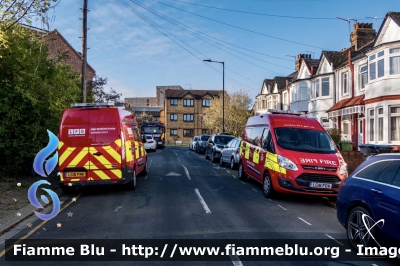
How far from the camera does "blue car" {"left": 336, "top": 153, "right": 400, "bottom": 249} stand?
479 cm

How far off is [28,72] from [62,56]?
231 centimetres

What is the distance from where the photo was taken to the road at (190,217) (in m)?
6.23

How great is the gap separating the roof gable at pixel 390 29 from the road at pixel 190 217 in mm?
13025

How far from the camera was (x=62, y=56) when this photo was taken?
569 inches

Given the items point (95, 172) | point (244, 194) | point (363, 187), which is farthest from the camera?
point (244, 194)

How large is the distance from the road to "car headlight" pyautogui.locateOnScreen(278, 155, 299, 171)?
976mm

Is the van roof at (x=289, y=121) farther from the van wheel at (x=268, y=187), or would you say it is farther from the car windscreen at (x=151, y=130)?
the car windscreen at (x=151, y=130)

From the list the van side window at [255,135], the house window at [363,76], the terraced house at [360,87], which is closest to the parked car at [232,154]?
the terraced house at [360,87]

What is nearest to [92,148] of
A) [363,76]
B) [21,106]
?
[21,106]

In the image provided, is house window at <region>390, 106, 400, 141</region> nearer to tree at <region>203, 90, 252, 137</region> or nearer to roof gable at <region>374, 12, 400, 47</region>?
roof gable at <region>374, 12, 400, 47</region>

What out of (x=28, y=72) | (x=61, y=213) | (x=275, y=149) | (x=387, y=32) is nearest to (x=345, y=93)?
(x=387, y=32)

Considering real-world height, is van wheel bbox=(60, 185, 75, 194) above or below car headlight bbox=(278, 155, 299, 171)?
below

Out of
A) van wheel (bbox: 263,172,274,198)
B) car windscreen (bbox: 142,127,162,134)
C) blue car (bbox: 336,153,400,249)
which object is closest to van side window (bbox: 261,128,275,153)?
van wheel (bbox: 263,172,274,198)

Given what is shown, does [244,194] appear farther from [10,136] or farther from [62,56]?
[62,56]
